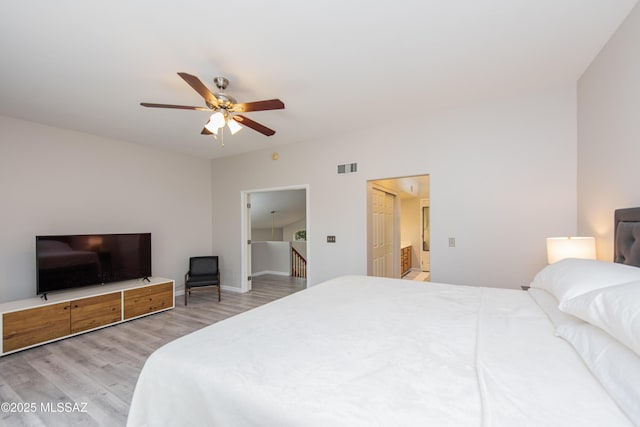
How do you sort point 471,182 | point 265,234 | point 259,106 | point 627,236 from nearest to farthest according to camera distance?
point 627,236
point 259,106
point 471,182
point 265,234

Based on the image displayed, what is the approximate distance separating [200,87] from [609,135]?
3.08 metres

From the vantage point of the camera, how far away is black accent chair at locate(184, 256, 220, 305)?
4.36 metres

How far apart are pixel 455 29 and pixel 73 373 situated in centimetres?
407

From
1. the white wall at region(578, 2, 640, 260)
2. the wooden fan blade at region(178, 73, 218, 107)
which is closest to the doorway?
the white wall at region(578, 2, 640, 260)

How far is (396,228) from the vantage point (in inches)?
214

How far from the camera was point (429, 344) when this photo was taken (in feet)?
4.00

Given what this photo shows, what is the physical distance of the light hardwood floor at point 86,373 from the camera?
6.08 ft

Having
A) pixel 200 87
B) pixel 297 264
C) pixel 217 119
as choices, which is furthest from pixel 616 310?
pixel 297 264

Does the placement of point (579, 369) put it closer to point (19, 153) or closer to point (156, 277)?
point (156, 277)

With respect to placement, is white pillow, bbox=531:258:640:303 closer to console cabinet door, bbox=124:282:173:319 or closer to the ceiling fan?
the ceiling fan

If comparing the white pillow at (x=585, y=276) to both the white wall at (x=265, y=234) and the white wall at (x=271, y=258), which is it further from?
the white wall at (x=265, y=234)

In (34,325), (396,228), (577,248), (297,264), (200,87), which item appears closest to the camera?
(200,87)

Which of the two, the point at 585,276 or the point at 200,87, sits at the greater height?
the point at 200,87

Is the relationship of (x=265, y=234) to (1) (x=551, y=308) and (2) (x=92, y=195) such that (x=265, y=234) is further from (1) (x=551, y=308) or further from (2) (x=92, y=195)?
(1) (x=551, y=308)
